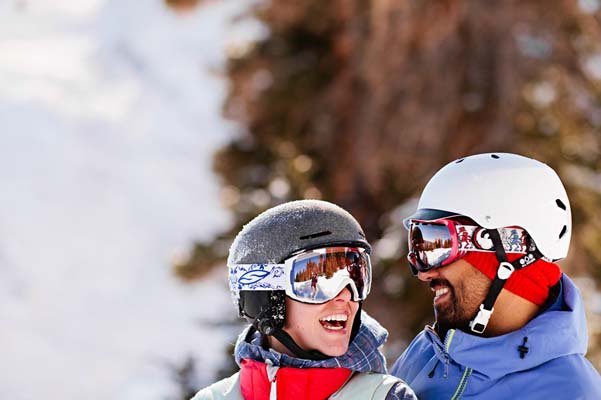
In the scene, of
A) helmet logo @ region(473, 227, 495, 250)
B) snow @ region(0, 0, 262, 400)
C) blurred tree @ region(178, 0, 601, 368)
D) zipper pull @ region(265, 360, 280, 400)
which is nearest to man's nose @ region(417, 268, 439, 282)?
helmet logo @ region(473, 227, 495, 250)

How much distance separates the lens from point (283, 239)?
12.3ft

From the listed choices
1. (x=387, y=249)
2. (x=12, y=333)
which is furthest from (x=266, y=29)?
(x=12, y=333)

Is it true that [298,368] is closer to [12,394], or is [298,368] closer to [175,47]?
[12,394]

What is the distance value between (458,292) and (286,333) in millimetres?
663

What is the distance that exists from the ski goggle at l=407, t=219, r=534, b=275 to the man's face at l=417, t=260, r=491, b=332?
0.13 ft

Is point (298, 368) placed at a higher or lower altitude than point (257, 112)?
lower

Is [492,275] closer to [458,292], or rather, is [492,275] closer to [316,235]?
[458,292]

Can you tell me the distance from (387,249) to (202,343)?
7.97m

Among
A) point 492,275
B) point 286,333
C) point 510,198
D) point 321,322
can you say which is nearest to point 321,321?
point 321,322

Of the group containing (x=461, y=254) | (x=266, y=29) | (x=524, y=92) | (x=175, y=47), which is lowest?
(x=461, y=254)

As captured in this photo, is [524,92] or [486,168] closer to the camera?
[486,168]

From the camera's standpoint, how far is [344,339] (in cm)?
361

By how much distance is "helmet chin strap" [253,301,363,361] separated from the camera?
3.62 metres

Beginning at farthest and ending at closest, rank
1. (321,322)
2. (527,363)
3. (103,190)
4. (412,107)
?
1. (103,190)
2. (412,107)
3. (321,322)
4. (527,363)
